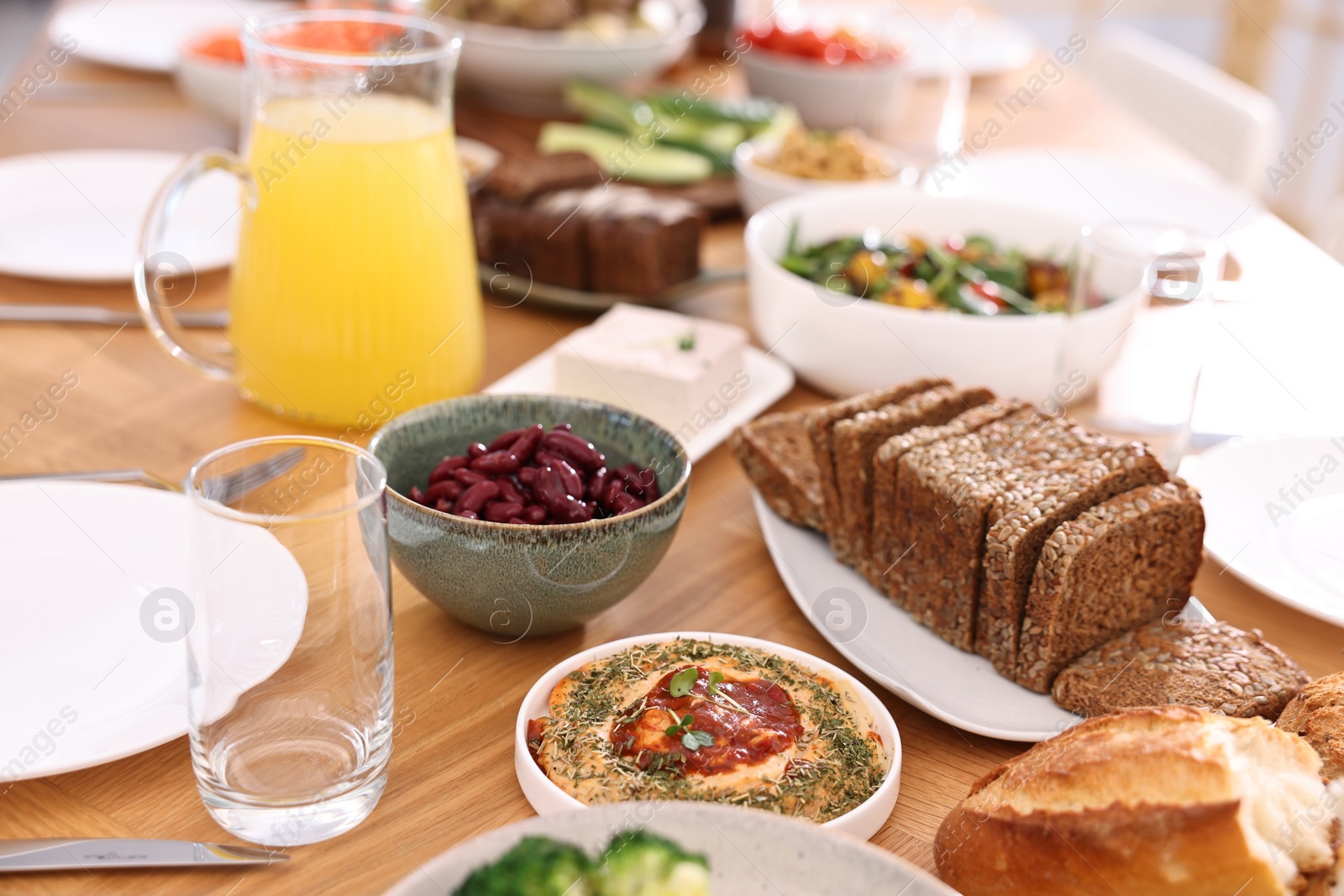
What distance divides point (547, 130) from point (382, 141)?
112 centimetres

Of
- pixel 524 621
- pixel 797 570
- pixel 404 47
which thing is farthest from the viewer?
pixel 404 47

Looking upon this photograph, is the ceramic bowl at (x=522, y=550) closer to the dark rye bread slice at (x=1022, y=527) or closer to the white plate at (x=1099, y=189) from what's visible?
the dark rye bread slice at (x=1022, y=527)

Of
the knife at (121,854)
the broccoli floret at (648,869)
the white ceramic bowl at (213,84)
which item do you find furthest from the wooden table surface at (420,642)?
the white ceramic bowl at (213,84)

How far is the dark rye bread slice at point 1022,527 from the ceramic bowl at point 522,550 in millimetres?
284

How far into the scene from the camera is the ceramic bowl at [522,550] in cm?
105

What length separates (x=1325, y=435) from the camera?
4.84ft

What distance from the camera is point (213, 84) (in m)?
2.27

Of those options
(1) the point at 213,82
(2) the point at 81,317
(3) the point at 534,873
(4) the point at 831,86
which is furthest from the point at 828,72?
(3) the point at 534,873

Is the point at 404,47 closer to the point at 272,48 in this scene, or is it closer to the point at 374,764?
the point at 272,48

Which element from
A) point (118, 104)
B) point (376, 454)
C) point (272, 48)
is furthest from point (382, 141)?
point (118, 104)

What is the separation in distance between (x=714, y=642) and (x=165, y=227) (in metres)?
0.83

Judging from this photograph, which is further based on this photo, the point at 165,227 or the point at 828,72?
the point at 828,72

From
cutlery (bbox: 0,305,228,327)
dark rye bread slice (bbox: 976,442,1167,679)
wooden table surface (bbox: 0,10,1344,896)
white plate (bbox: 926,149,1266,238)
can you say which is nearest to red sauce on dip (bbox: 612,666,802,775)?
wooden table surface (bbox: 0,10,1344,896)

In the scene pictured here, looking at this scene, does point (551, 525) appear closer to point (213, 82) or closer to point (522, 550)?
point (522, 550)
